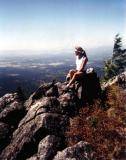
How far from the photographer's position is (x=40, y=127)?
14.7 metres

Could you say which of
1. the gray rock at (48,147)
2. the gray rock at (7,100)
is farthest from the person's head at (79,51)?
the gray rock at (48,147)

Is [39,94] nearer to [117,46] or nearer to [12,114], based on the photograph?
[12,114]

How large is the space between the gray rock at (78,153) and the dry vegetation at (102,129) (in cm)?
40

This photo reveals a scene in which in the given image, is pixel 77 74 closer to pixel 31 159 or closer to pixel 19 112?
pixel 19 112

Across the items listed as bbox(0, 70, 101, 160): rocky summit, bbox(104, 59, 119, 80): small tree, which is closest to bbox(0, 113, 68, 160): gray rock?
bbox(0, 70, 101, 160): rocky summit

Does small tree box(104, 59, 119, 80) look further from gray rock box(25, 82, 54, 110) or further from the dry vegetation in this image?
the dry vegetation

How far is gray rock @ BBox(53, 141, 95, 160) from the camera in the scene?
1244 cm

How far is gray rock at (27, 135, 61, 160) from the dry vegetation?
60 cm

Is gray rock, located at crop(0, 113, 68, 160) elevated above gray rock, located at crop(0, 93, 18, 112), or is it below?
below

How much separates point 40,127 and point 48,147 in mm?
1433

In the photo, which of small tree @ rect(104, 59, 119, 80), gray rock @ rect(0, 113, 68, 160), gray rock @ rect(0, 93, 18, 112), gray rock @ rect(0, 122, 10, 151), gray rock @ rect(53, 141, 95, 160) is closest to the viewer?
gray rock @ rect(53, 141, 95, 160)

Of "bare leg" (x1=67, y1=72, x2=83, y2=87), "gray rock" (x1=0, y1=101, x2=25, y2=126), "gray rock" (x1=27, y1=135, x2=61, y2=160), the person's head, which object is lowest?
"gray rock" (x1=27, y1=135, x2=61, y2=160)

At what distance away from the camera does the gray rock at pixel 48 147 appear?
13.2 metres

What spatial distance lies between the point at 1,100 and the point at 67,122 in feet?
19.6
